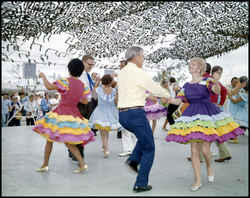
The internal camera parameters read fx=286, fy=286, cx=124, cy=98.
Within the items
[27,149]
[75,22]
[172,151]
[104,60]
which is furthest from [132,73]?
[27,149]

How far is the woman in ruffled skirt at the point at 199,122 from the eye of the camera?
9.52 feet

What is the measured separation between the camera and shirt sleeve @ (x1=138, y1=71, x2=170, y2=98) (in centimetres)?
273

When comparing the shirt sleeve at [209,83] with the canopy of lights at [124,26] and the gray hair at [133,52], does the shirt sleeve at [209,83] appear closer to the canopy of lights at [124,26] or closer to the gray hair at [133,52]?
the gray hair at [133,52]

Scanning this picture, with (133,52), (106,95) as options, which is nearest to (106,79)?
(106,95)

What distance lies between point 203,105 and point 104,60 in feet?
9.85

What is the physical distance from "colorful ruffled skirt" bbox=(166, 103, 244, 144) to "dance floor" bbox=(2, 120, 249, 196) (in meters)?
0.19

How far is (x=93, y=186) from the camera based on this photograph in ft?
10.1

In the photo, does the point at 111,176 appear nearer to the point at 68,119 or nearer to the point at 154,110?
the point at 68,119

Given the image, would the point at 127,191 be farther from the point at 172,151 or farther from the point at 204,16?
the point at 204,16

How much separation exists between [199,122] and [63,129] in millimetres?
1513

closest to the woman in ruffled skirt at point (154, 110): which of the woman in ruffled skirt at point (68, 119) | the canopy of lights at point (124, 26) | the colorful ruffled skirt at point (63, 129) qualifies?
the canopy of lights at point (124, 26)

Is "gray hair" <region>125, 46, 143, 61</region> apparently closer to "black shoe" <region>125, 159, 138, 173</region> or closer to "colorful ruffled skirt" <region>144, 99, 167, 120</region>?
"black shoe" <region>125, 159, 138, 173</region>

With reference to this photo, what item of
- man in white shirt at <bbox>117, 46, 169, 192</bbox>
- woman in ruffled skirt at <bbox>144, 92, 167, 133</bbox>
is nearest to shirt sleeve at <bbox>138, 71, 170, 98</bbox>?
man in white shirt at <bbox>117, 46, 169, 192</bbox>

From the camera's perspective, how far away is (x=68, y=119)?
336cm
